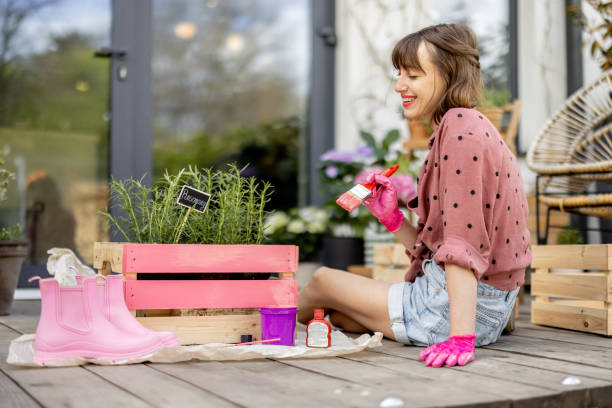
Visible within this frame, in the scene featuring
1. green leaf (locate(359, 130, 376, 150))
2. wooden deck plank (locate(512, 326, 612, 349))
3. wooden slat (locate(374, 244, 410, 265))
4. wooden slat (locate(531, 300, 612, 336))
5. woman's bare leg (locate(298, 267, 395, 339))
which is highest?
green leaf (locate(359, 130, 376, 150))

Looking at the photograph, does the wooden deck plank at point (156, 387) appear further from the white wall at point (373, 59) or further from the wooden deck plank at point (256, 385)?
the white wall at point (373, 59)

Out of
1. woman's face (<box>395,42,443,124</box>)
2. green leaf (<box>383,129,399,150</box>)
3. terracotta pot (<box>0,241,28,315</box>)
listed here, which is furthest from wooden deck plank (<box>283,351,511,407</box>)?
green leaf (<box>383,129,399,150</box>)

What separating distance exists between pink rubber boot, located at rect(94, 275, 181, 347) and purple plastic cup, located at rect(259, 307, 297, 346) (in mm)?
273

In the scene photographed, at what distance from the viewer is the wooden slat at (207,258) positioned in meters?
1.75

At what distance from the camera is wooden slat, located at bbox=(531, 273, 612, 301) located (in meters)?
2.10

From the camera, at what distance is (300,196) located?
156 inches

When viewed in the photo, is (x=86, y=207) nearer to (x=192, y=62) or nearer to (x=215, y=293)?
(x=192, y=62)

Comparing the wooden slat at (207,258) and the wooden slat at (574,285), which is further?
the wooden slat at (574,285)

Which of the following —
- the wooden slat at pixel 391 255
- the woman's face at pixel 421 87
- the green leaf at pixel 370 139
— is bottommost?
the wooden slat at pixel 391 255

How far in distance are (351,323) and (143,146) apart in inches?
69.6

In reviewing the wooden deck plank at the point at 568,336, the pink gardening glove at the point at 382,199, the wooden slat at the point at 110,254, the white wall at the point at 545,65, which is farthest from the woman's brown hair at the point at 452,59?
the white wall at the point at 545,65

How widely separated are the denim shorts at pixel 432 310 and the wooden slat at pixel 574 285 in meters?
0.39

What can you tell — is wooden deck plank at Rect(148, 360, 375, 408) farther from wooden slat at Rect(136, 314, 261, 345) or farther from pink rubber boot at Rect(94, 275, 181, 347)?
wooden slat at Rect(136, 314, 261, 345)

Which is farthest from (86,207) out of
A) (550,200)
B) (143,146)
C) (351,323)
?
(550,200)
